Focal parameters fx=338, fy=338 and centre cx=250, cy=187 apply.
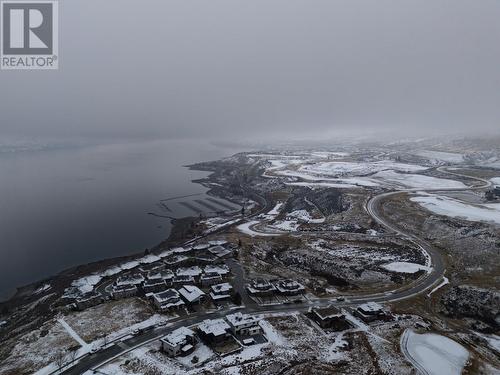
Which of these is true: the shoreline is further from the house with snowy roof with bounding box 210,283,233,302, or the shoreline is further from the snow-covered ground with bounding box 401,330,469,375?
the snow-covered ground with bounding box 401,330,469,375

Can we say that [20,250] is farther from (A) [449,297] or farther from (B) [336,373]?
(A) [449,297]

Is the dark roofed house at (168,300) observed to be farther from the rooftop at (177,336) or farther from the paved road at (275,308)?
the rooftop at (177,336)

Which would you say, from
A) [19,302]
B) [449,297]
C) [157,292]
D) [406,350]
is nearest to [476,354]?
[406,350]

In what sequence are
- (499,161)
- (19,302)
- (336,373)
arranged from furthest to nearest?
(499,161), (19,302), (336,373)

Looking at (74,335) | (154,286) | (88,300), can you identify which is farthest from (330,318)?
(88,300)

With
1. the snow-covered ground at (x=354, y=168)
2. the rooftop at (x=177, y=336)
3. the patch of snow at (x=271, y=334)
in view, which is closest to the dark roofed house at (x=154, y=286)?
the rooftop at (x=177, y=336)

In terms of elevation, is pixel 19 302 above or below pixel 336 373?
below

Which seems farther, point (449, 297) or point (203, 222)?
point (203, 222)

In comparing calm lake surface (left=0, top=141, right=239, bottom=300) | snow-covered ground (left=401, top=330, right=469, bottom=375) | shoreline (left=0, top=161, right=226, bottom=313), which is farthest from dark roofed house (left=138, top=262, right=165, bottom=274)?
snow-covered ground (left=401, top=330, right=469, bottom=375)
